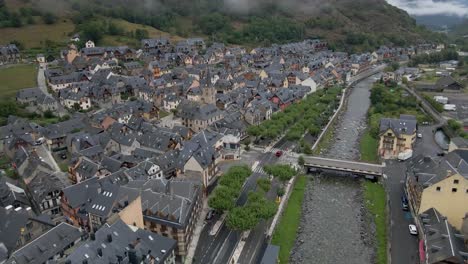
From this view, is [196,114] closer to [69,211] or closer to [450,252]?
[69,211]

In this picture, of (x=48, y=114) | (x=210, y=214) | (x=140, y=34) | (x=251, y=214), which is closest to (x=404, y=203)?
(x=251, y=214)

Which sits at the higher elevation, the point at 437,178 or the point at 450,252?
the point at 437,178

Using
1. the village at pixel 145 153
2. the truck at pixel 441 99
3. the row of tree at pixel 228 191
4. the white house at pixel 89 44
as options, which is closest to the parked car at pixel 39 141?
the village at pixel 145 153

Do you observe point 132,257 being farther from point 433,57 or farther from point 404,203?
point 433,57

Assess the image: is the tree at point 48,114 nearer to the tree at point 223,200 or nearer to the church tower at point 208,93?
the church tower at point 208,93

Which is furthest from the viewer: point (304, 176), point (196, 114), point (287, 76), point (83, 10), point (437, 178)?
point (83, 10)

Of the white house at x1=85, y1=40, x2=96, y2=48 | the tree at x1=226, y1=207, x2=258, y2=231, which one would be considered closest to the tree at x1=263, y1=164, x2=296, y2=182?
the tree at x1=226, y1=207, x2=258, y2=231

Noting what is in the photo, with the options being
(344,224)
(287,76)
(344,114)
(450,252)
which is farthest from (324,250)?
(287,76)
